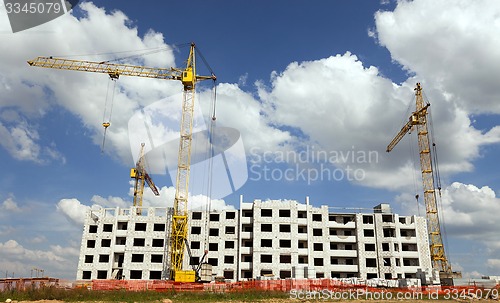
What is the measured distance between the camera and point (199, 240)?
67250 mm

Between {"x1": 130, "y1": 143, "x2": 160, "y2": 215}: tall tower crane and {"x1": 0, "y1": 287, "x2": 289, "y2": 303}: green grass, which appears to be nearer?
{"x1": 0, "y1": 287, "x2": 289, "y2": 303}: green grass

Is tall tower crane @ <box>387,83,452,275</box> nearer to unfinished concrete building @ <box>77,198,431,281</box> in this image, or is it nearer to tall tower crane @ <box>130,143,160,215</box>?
unfinished concrete building @ <box>77,198,431,281</box>

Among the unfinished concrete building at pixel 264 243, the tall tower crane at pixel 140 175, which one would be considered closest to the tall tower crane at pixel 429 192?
the unfinished concrete building at pixel 264 243

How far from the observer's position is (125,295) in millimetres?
37750

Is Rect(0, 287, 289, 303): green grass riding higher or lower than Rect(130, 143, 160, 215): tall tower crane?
lower

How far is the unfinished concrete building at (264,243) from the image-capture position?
6550cm

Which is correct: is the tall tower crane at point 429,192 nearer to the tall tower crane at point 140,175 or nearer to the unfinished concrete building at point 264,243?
the unfinished concrete building at point 264,243

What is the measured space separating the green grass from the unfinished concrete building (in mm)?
25482

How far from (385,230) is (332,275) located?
39.0 ft

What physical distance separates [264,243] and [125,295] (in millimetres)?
32090

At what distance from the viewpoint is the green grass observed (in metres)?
35.8

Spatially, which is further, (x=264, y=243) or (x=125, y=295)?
(x=264, y=243)

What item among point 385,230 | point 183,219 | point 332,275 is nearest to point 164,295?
point 183,219

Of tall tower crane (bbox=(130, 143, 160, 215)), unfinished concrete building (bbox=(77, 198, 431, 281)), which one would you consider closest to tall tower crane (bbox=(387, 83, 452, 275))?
unfinished concrete building (bbox=(77, 198, 431, 281))
